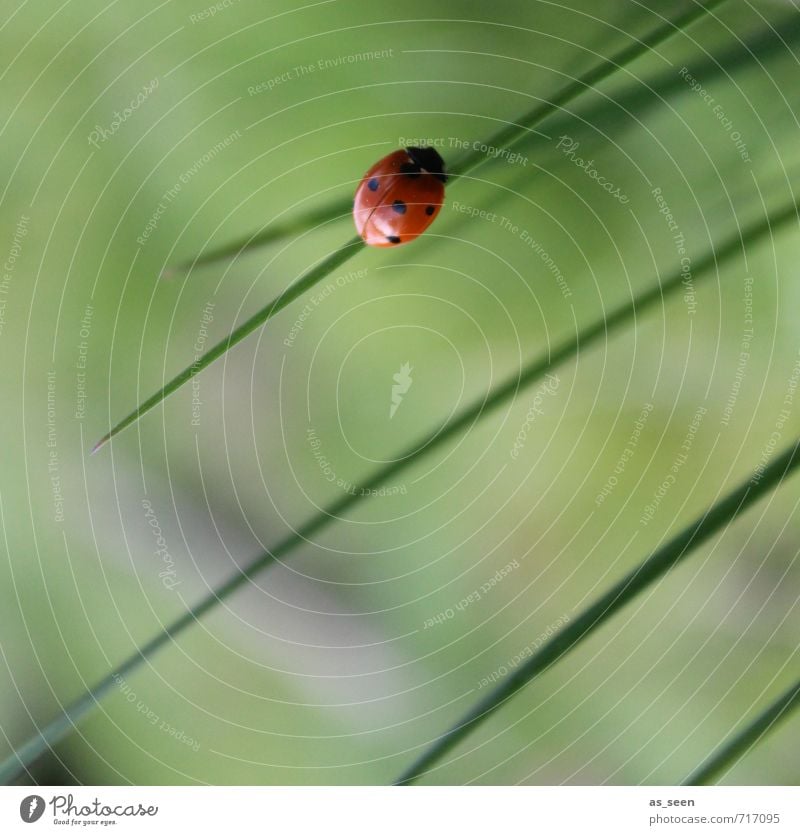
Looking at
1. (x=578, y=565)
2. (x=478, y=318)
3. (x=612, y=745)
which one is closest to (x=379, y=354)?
(x=478, y=318)

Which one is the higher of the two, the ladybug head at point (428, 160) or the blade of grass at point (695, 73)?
the blade of grass at point (695, 73)

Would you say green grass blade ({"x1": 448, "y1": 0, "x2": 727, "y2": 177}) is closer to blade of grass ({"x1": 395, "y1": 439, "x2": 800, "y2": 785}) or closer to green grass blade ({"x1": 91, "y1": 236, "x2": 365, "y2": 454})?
green grass blade ({"x1": 91, "y1": 236, "x2": 365, "y2": 454})

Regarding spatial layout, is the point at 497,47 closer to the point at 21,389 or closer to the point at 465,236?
the point at 465,236

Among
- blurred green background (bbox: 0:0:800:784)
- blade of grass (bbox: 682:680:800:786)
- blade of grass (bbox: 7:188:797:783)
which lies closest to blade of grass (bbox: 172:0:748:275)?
blurred green background (bbox: 0:0:800:784)

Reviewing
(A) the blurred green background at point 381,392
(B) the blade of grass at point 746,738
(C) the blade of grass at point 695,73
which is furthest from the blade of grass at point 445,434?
(B) the blade of grass at point 746,738

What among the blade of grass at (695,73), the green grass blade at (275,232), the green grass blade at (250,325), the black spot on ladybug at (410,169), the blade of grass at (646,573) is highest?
the blade of grass at (695,73)

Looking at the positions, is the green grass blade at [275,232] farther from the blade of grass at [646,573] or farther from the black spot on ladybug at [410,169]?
the blade of grass at [646,573]
